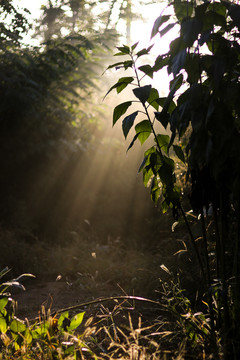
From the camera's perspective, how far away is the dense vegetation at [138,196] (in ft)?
6.07

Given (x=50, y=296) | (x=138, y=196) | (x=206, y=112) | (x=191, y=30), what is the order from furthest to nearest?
1. (x=138, y=196)
2. (x=50, y=296)
3. (x=206, y=112)
4. (x=191, y=30)

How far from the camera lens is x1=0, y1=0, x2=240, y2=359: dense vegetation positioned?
1.85m

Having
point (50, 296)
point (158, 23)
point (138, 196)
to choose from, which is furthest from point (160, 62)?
point (138, 196)

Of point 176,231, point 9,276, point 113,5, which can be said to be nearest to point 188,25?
point 176,231

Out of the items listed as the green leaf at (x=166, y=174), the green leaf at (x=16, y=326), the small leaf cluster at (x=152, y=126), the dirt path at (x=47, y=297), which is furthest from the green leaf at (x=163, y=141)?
the dirt path at (x=47, y=297)

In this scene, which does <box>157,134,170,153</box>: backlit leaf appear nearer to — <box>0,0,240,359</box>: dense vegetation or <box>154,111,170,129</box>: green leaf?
<box>0,0,240,359</box>: dense vegetation

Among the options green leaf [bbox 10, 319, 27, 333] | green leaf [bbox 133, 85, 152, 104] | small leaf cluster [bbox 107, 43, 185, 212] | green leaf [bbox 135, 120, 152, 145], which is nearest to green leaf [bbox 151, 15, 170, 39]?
small leaf cluster [bbox 107, 43, 185, 212]

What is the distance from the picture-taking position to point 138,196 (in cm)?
797

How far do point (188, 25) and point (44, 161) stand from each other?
6.19m

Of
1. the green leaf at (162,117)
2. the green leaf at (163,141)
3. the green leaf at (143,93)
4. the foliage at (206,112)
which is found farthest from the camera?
the green leaf at (163,141)

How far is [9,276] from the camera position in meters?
5.00

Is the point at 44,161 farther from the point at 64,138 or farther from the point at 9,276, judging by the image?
the point at 9,276

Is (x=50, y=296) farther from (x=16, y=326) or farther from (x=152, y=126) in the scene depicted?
(x=152, y=126)

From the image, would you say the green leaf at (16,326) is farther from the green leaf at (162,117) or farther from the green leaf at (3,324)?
the green leaf at (162,117)
